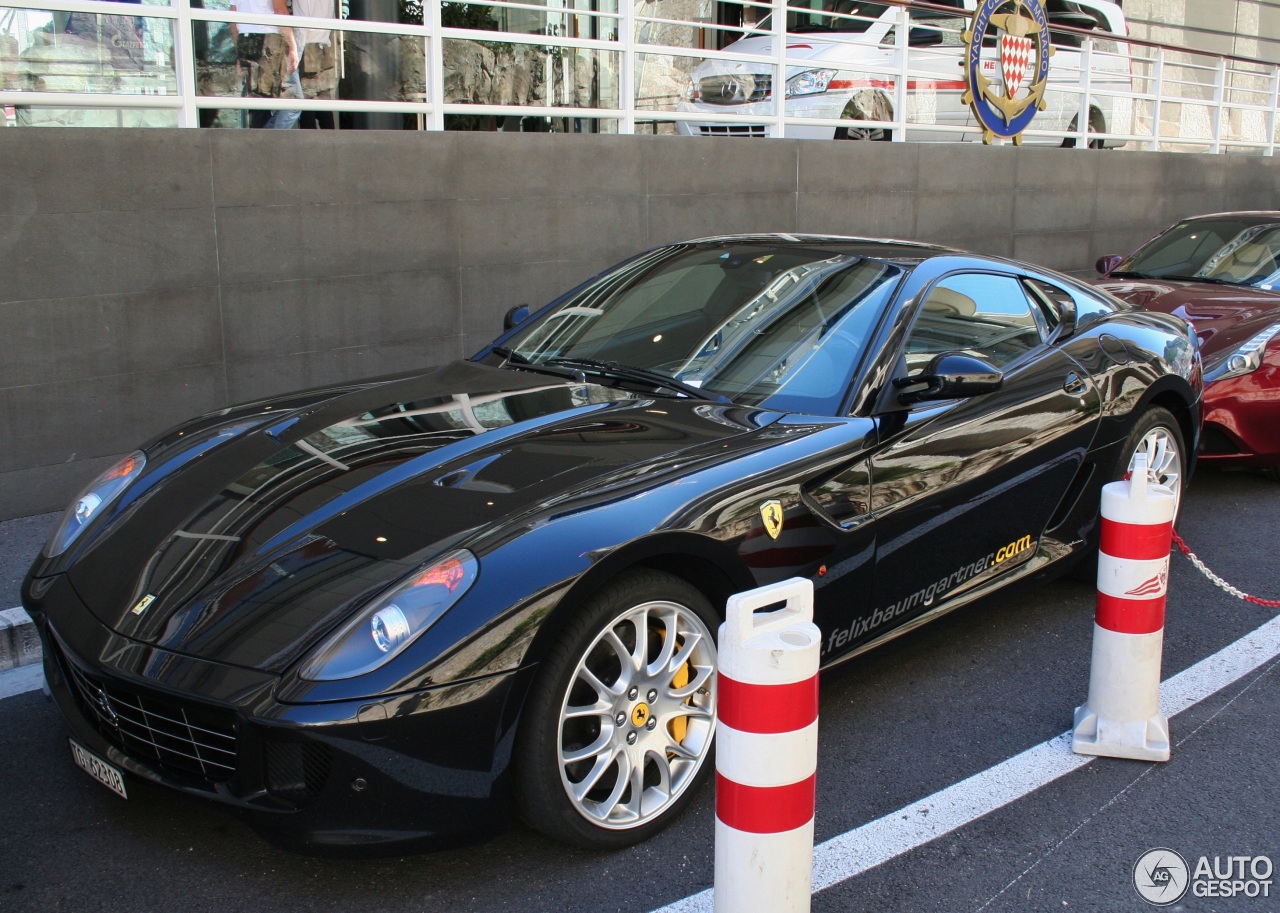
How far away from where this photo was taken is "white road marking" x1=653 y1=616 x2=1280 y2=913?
3176 millimetres

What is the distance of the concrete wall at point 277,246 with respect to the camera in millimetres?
6074

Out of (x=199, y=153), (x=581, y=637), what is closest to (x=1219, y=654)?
(x=581, y=637)

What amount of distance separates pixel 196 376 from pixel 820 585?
4.25 metres

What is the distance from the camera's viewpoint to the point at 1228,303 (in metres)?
7.36

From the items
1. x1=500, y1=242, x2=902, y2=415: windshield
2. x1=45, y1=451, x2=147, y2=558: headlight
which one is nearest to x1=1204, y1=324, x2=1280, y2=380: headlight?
x1=500, y1=242, x2=902, y2=415: windshield

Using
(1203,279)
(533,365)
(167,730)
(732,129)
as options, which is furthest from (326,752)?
(732,129)

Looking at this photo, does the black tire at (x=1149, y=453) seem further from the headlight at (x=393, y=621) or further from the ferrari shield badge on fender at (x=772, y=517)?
the headlight at (x=393, y=621)

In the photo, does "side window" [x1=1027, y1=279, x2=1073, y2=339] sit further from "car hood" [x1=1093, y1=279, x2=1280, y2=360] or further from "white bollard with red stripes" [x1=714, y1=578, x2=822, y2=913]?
"white bollard with red stripes" [x1=714, y1=578, x2=822, y2=913]

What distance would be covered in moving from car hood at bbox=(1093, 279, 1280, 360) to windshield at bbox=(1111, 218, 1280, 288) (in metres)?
0.17

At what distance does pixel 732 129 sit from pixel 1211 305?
16.4ft

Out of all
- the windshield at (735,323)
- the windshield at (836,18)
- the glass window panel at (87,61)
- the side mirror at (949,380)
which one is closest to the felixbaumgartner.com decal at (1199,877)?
the side mirror at (949,380)

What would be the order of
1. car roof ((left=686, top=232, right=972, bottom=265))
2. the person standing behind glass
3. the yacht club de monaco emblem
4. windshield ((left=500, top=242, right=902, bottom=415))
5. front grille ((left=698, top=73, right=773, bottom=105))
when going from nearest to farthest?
windshield ((left=500, top=242, right=902, bottom=415))
car roof ((left=686, top=232, right=972, bottom=265))
the person standing behind glass
front grille ((left=698, top=73, right=773, bottom=105))
the yacht club de monaco emblem

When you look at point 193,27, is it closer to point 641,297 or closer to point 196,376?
point 196,376

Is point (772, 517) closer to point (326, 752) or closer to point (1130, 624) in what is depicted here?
point (1130, 624)
